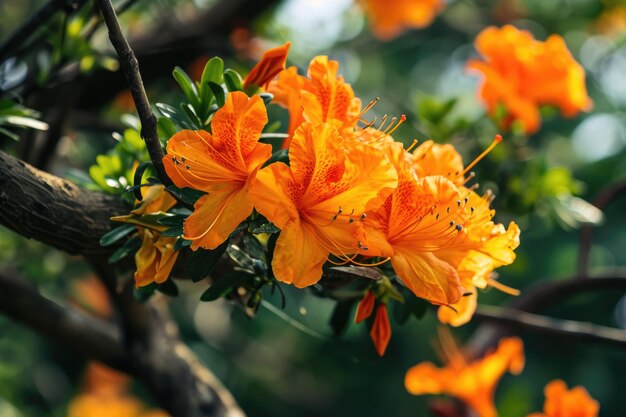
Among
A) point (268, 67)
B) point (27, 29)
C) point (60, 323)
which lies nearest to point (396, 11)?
point (60, 323)

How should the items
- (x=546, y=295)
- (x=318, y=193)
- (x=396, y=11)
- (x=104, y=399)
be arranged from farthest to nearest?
1. (x=104, y=399)
2. (x=396, y=11)
3. (x=546, y=295)
4. (x=318, y=193)

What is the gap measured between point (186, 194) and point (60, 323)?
116 centimetres

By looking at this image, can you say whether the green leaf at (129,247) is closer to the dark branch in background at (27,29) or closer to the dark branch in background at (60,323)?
the dark branch in background at (27,29)

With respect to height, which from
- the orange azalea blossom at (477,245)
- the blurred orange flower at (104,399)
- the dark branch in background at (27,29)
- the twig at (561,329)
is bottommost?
the blurred orange flower at (104,399)

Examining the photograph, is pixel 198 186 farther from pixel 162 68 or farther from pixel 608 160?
pixel 608 160

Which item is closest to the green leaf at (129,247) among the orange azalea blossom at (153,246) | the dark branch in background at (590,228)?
the orange azalea blossom at (153,246)

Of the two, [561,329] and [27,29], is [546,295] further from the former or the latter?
[27,29]

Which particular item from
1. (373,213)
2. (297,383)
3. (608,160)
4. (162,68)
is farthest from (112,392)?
(373,213)

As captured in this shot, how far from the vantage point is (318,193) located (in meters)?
1.22

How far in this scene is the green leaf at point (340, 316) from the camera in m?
1.65

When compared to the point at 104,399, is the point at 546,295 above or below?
above

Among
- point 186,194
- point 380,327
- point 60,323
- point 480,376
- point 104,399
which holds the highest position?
point 186,194

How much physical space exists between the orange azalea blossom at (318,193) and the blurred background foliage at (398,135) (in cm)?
65

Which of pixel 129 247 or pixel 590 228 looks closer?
pixel 129 247
